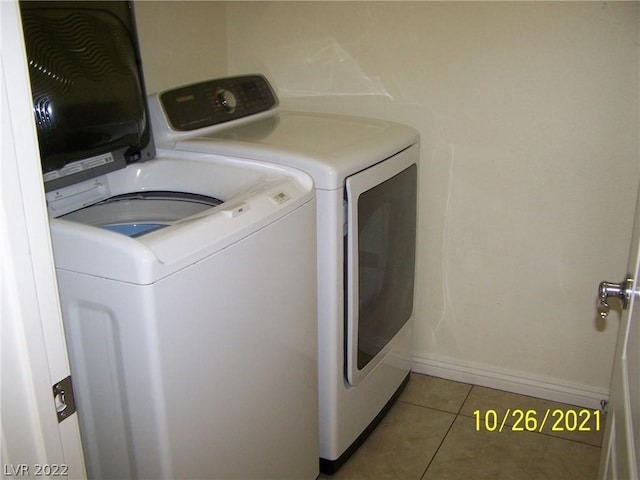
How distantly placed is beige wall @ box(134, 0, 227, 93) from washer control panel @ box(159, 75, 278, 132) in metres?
0.26

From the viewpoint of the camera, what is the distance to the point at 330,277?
1.66 meters

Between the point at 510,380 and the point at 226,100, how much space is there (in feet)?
4.40

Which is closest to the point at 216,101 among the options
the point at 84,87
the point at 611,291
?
the point at 84,87

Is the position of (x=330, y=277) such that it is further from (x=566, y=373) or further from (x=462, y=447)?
(x=566, y=373)

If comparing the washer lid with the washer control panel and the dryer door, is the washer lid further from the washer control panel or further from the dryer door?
the dryer door

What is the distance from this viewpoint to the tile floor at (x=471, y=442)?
191 centimetres

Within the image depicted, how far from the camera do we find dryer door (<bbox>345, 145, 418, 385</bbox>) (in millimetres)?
1699

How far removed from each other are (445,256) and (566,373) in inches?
21.9

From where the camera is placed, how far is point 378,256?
1875 millimetres

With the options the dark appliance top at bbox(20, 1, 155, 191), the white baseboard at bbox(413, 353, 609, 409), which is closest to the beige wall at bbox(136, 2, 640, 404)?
the white baseboard at bbox(413, 353, 609, 409)

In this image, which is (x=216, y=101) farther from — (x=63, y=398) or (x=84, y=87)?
(x=63, y=398)
